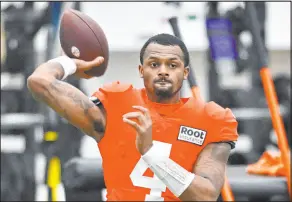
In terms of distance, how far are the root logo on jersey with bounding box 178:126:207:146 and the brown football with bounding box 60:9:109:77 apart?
42 centimetres

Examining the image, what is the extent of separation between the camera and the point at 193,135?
2969 mm

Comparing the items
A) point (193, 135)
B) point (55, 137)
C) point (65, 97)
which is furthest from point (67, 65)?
point (55, 137)

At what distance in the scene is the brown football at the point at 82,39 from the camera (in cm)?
316

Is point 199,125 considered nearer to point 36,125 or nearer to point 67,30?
point 67,30

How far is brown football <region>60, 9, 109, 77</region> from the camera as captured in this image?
3158 millimetres

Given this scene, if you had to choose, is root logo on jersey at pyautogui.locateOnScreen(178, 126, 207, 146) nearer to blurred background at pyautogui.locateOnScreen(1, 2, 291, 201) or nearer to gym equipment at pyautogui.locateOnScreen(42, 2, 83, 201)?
blurred background at pyautogui.locateOnScreen(1, 2, 291, 201)

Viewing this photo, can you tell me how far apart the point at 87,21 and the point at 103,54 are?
181 millimetres

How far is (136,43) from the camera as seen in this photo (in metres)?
10.1

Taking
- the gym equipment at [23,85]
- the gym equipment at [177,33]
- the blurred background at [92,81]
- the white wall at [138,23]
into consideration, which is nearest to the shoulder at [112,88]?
the gym equipment at [177,33]

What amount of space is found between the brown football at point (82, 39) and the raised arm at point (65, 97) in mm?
113

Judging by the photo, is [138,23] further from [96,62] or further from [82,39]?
[96,62]

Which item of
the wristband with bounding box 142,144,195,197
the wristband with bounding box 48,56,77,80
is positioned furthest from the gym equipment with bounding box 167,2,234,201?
the wristband with bounding box 142,144,195,197

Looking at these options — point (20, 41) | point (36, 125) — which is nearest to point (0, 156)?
point (36, 125)

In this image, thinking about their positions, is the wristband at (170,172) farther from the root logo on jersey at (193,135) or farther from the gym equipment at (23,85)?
the gym equipment at (23,85)
